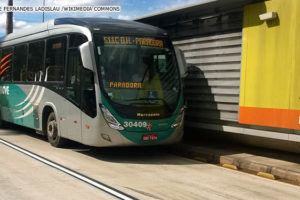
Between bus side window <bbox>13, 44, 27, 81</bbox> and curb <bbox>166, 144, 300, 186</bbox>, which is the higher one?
bus side window <bbox>13, 44, 27, 81</bbox>

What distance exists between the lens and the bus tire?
35.9 ft

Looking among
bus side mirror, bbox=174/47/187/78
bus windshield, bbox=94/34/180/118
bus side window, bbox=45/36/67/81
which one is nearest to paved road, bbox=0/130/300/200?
bus windshield, bbox=94/34/180/118

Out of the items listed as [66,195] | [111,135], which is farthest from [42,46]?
[66,195]

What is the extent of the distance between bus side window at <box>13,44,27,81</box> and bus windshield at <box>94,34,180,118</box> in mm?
4579

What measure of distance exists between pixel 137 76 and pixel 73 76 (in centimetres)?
164

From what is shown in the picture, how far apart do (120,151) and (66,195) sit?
4621mm

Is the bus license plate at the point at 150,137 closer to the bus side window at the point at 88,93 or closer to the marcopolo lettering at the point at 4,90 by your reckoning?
the bus side window at the point at 88,93

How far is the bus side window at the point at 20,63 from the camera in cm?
1320

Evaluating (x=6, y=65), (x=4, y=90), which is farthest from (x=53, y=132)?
(x=6, y=65)

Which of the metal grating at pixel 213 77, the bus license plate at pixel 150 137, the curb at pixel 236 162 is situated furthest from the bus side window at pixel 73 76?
the metal grating at pixel 213 77

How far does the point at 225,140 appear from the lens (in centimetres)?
1175

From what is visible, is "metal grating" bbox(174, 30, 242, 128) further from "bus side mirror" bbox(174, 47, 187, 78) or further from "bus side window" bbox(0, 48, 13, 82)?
"bus side window" bbox(0, 48, 13, 82)

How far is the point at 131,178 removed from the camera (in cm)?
773

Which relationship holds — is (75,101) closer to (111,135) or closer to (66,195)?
(111,135)
